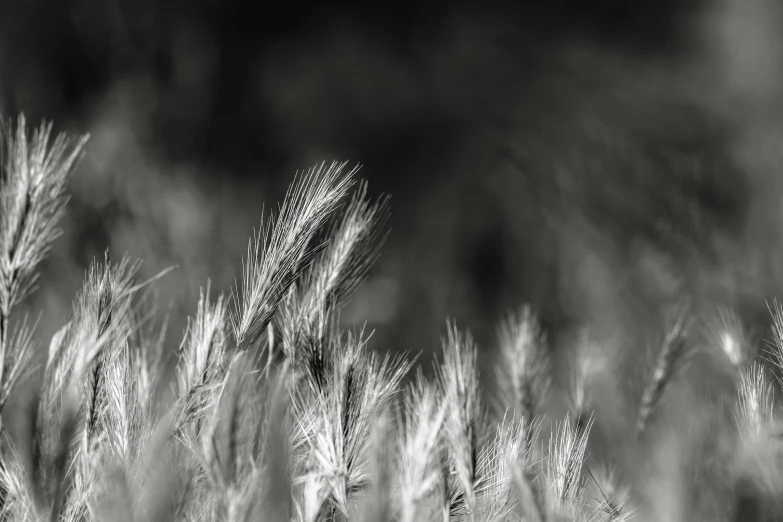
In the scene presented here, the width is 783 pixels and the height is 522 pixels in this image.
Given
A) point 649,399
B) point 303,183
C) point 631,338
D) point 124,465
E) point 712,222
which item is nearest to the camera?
point 124,465

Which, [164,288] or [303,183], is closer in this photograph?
[303,183]

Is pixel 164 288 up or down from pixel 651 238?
down

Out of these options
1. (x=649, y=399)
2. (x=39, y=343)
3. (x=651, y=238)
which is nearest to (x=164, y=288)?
(x=39, y=343)

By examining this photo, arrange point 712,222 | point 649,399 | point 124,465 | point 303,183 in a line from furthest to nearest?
point 712,222 < point 649,399 < point 303,183 < point 124,465

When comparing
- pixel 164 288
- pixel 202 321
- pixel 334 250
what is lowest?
pixel 164 288

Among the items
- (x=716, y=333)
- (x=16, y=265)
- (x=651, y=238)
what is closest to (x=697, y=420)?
(x=716, y=333)

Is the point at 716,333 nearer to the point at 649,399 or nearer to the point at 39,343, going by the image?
the point at 649,399
